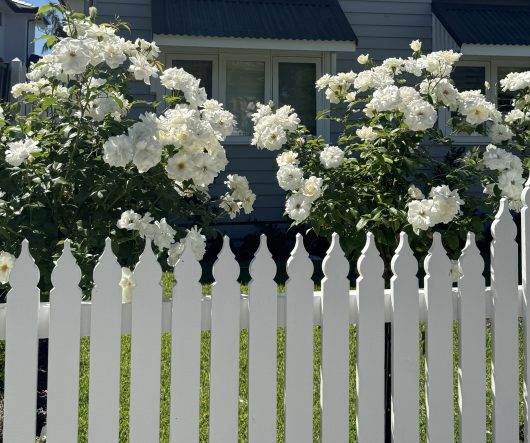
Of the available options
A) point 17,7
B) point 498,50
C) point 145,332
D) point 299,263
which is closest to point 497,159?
point 299,263

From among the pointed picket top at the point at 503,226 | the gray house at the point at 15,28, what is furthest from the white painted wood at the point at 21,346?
the gray house at the point at 15,28

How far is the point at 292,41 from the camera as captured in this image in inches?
374

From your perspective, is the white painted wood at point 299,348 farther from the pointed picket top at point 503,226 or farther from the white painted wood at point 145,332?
the pointed picket top at point 503,226

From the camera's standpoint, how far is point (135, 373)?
106 inches

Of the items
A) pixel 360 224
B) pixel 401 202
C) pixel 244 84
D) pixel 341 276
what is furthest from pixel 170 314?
pixel 244 84

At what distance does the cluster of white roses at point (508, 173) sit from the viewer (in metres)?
3.23

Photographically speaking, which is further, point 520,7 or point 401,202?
point 520,7

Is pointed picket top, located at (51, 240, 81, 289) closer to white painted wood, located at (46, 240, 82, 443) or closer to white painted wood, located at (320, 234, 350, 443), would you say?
white painted wood, located at (46, 240, 82, 443)

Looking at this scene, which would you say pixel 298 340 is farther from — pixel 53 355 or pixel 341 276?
pixel 53 355

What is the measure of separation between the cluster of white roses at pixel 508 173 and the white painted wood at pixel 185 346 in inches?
54.2

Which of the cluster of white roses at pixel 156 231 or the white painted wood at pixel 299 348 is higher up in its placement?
the cluster of white roses at pixel 156 231

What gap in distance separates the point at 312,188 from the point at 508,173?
2.73 ft

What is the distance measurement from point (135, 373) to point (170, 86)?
1.20 meters

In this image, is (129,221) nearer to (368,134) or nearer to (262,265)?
(262,265)
